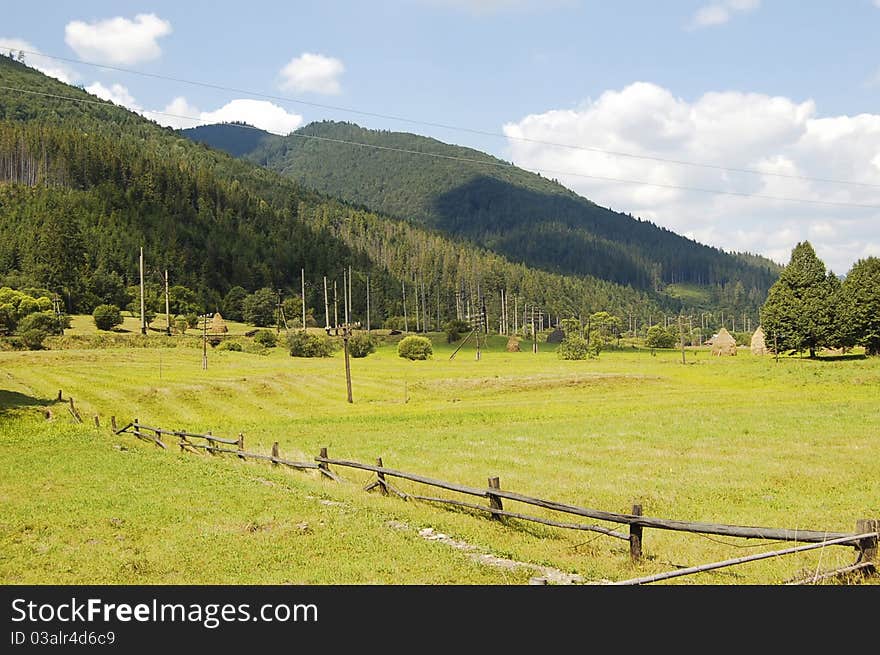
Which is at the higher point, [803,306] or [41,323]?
[803,306]

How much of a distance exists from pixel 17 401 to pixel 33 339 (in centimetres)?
4821

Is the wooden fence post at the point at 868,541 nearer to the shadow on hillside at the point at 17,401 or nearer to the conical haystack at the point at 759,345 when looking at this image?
the shadow on hillside at the point at 17,401

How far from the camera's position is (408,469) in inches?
1187

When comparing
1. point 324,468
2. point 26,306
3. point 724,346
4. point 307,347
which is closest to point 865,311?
point 724,346

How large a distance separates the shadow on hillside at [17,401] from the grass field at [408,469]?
0.29 m

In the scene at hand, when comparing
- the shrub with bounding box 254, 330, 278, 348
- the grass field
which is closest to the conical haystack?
the grass field

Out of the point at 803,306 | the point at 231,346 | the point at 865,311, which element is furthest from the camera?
the point at 231,346

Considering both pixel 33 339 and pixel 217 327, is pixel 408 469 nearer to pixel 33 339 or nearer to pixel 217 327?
pixel 33 339

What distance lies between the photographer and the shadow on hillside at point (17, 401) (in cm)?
4768

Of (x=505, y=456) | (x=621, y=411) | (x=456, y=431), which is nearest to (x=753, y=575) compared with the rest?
(x=505, y=456)

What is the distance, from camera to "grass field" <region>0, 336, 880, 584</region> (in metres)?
15.6

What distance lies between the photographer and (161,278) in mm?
172875
